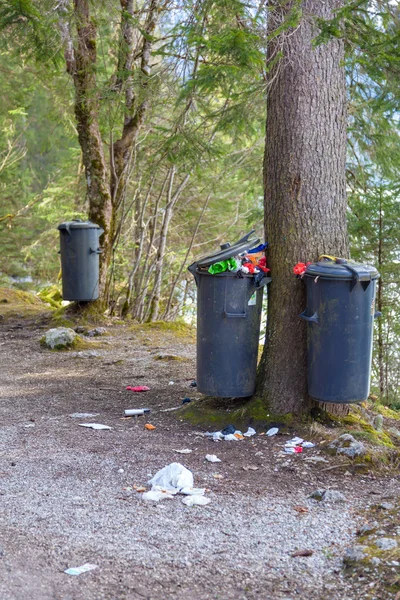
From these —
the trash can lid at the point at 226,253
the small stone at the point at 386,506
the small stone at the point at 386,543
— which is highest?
the trash can lid at the point at 226,253

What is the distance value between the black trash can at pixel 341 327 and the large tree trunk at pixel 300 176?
14.0 inches

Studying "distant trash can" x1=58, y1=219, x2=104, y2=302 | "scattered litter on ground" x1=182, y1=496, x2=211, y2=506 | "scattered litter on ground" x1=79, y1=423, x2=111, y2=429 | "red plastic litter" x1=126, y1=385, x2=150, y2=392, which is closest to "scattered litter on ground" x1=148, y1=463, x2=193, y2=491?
"scattered litter on ground" x1=182, y1=496, x2=211, y2=506

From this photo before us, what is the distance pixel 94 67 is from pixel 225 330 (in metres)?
5.84

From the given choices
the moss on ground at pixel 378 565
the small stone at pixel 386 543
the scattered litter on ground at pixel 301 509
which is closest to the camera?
the moss on ground at pixel 378 565

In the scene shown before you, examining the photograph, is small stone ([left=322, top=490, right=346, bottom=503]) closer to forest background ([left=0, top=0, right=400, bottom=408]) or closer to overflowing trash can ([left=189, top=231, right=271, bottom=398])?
overflowing trash can ([left=189, top=231, right=271, bottom=398])

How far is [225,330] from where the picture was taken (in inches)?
195

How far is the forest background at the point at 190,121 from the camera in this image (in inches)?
209

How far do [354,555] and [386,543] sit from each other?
0.19 metres

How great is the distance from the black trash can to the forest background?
1.49 m

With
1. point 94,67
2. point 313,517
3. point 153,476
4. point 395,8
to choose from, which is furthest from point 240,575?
point 94,67

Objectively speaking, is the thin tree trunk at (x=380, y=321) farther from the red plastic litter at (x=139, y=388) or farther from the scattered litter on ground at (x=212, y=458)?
the scattered litter on ground at (x=212, y=458)

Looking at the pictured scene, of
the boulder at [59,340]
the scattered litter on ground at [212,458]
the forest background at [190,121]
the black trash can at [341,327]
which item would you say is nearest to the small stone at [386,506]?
the black trash can at [341,327]

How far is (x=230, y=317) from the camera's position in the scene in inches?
194

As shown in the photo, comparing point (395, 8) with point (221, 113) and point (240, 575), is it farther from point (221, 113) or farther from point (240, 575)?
point (240, 575)
